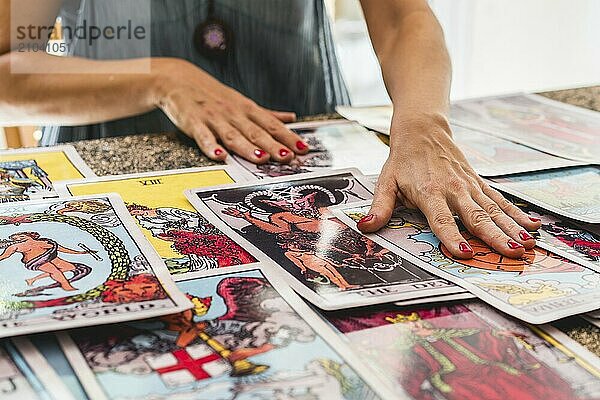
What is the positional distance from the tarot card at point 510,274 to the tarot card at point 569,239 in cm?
1

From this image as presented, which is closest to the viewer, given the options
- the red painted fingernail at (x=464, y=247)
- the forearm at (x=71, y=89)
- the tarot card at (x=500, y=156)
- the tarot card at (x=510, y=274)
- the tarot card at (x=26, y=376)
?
the tarot card at (x=26, y=376)

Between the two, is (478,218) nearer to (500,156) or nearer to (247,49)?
(500,156)

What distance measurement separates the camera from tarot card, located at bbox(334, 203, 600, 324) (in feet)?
2.21

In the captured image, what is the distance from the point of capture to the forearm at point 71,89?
1.20 metres

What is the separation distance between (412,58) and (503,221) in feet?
1.25

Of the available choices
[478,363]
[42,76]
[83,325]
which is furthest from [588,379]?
[42,76]

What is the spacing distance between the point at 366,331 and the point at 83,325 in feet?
0.69

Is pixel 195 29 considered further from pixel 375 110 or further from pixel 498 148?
pixel 498 148

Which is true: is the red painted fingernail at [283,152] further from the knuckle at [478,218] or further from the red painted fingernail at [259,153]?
the knuckle at [478,218]

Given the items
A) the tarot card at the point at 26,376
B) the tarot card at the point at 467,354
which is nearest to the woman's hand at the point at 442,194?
the tarot card at the point at 467,354

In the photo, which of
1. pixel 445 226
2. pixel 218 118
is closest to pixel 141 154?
pixel 218 118

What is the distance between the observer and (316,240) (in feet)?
2.66

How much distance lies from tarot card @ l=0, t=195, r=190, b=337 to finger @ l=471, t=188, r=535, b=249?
336mm

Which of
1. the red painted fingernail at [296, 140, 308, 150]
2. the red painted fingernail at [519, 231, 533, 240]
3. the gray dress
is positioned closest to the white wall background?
the gray dress
